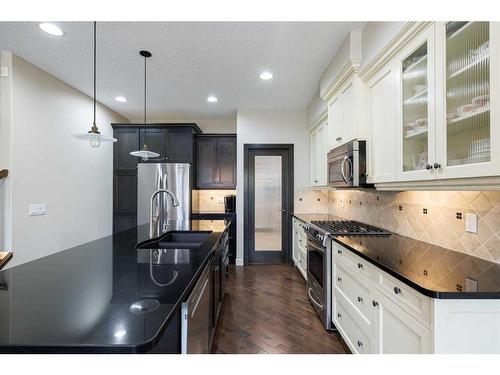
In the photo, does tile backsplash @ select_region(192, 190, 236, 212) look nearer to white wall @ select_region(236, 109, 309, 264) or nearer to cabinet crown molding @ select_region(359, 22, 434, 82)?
white wall @ select_region(236, 109, 309, 264)

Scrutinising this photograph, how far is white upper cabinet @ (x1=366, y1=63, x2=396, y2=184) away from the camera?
1.78 metres

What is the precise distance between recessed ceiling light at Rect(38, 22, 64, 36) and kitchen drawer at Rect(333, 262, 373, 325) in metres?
3.21

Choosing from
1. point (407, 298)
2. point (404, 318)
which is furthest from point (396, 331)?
point (407, 298)

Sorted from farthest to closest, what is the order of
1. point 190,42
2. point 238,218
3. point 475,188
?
point 238,218 < point 190,42 < point 475,188

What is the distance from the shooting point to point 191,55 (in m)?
2.62

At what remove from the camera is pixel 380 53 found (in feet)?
5.96

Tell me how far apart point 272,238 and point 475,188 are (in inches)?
139

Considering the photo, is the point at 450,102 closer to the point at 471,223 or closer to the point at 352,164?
the point at 471,223

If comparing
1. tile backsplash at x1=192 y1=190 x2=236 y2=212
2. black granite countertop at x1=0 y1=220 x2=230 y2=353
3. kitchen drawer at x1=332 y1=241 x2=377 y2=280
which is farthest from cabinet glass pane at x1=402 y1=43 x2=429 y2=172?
tile backsplash at x1=192 y1=190 x2=236 y2=212

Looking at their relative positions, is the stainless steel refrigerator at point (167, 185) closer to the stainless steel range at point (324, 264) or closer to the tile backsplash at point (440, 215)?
the stainless steel range at point (324, 264)

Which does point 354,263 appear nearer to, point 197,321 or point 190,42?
point 197,321

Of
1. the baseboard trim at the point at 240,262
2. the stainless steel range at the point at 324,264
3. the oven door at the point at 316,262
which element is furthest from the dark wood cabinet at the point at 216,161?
the stainless steel range at the point at 324,264

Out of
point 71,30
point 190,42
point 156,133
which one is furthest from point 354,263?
point 156,133

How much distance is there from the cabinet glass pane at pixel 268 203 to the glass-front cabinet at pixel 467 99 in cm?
322
